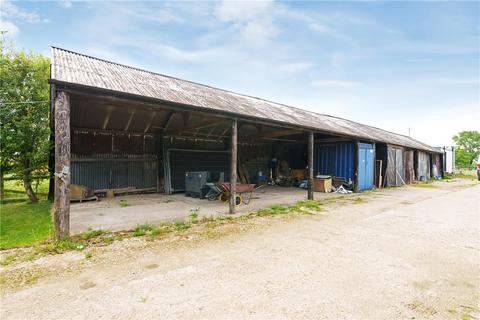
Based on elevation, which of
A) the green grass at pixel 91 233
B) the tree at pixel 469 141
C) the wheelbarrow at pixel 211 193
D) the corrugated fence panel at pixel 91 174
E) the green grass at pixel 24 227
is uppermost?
the tree at pixel 469 141

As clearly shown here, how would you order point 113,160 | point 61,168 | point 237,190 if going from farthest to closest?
point 113,160, point 237,190, point 61,168

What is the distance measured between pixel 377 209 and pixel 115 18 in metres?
11.3

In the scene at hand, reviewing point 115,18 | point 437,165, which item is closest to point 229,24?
point 115,18

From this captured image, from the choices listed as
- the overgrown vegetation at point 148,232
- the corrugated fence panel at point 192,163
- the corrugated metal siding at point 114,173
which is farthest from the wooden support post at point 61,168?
the corrugated fence panel at point 192,163

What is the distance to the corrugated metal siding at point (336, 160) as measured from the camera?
1371 centimetres

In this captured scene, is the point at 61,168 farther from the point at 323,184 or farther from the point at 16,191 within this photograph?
the point at 323,184

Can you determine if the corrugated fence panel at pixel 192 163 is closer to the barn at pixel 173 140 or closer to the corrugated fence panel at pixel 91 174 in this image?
the barn at pixel 173 140

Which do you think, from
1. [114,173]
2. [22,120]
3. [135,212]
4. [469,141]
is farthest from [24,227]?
[469,141]

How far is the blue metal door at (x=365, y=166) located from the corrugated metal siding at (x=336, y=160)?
46 centimetres

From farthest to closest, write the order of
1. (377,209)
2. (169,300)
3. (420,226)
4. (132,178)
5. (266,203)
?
(132,178)
(266,203)
(377,209)
(420,226)
(169,300)

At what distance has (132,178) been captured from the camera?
37.9ft

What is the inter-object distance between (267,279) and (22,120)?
11134 millimetres

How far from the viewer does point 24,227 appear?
5.95 m

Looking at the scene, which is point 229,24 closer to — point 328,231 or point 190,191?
point 190,191
